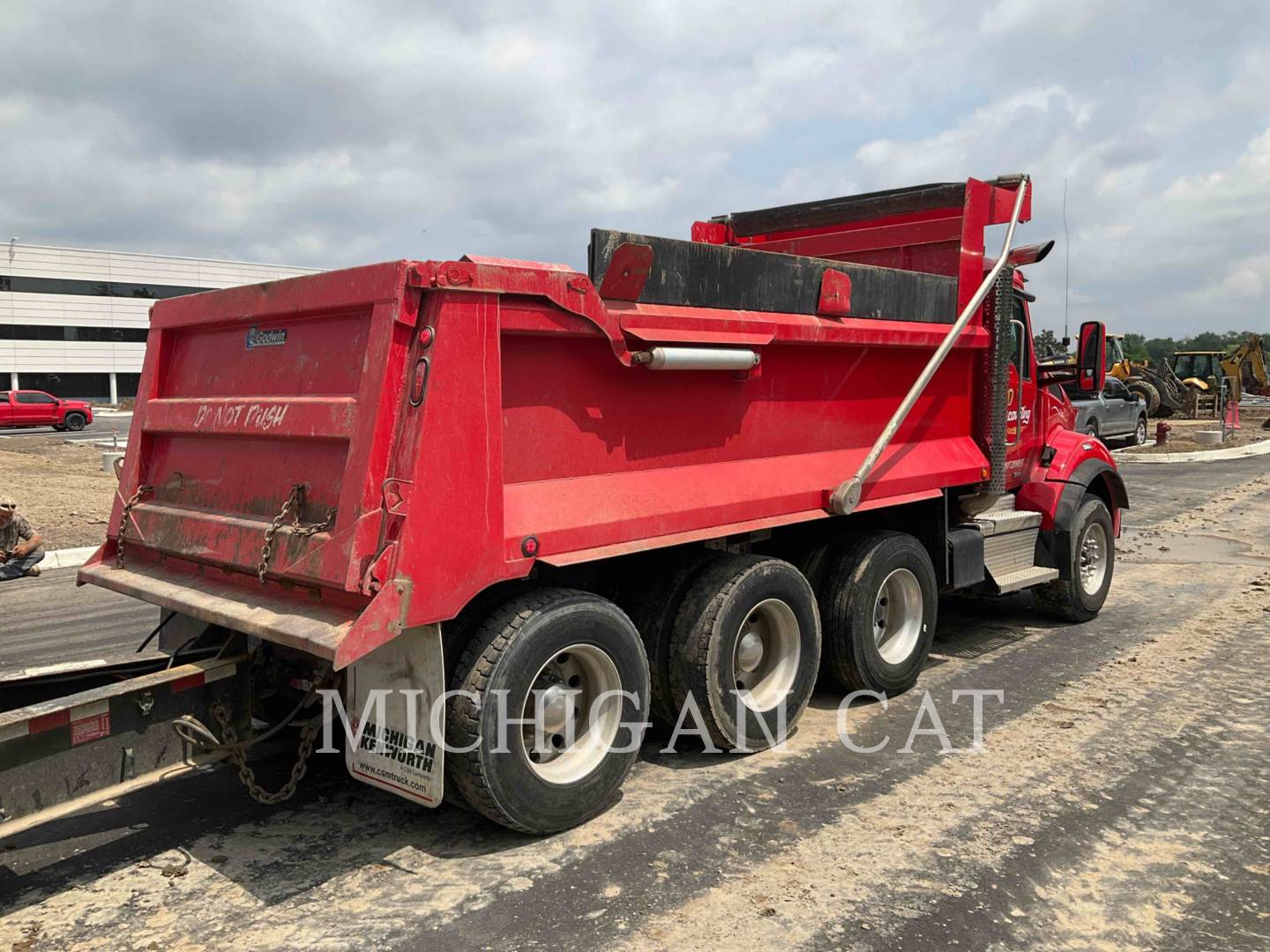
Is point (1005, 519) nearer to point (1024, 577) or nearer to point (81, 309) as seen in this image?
point (1024, 577)

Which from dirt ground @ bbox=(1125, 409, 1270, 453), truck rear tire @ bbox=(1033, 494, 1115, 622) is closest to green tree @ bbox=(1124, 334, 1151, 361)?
dirt ground @ bbox=(1125, 409, 1270, 453)

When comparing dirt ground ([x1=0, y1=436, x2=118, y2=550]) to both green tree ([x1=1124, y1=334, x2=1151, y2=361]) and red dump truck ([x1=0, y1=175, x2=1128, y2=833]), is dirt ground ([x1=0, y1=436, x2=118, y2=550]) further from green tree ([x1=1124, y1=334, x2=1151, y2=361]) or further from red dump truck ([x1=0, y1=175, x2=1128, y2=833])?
green tree ([x1=1124, y1=334, x2=1151, y2=361])

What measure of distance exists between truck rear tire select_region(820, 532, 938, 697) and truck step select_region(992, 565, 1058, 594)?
3.30 ft

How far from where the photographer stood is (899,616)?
6023 mm

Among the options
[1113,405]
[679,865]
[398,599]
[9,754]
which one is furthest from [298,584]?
[1113,405]

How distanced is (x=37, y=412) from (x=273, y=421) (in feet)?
119

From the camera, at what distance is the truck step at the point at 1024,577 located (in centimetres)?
688

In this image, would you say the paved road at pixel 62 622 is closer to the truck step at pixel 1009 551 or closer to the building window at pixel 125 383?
the truck step at pixel 1009 551

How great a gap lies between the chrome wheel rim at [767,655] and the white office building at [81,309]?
197 feet

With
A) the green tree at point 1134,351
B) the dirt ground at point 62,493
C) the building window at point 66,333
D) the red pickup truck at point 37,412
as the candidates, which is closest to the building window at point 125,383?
the building window at point 66,333

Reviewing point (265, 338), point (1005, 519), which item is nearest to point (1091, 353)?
point (1005, 519)

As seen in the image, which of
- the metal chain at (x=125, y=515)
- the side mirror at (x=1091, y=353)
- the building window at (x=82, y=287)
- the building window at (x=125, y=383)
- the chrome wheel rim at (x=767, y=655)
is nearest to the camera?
the metal chain at (x=125, y=515)

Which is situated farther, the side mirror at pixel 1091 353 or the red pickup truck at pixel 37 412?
the red pickup truck at pixel 37 412

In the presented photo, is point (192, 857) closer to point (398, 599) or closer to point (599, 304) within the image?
point (398, 599)
